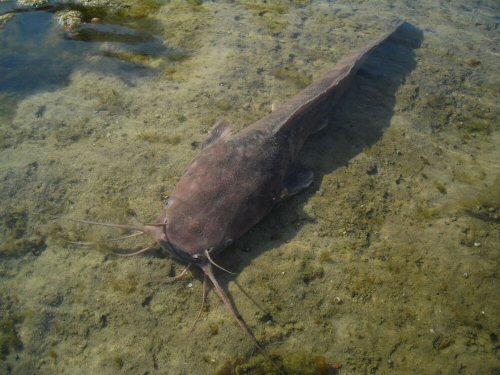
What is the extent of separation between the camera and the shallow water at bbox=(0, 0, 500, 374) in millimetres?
2643

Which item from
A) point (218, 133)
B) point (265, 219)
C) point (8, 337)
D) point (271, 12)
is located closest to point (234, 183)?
point (265, 219)

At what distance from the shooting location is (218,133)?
3717 millimetres

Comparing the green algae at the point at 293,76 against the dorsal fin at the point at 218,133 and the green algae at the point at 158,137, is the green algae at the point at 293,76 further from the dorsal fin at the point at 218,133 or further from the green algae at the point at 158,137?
the green algae at the point at 158,137

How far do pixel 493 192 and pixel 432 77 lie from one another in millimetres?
2138

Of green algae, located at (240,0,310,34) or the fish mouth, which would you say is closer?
the fish mouth

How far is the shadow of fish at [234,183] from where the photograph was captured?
271 centimetres

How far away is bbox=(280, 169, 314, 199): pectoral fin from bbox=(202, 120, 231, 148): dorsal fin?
2.53 feet

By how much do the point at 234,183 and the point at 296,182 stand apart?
0.75 meters

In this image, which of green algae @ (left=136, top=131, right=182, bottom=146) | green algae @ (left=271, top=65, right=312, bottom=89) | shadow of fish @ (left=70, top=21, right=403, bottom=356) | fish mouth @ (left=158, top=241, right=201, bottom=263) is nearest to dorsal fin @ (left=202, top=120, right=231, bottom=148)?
shadow of fish @ (left=70, top=21, right=403, bottom=356)

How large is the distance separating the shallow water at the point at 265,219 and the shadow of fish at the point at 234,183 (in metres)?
0.23

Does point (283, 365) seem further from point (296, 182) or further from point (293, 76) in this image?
point (293, 76)

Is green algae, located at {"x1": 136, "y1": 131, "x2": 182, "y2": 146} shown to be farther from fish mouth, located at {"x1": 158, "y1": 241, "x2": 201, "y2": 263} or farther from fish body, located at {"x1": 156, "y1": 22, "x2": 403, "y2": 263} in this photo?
fish mouth, located at {"x1": 158, "y1": 241, "x2": 201, "y2": 263}

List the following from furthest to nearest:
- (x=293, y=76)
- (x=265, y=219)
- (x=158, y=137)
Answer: (x=293, y=76) < (x=158, y=137) < (x=265, y=219)

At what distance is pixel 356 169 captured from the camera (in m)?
3.80
